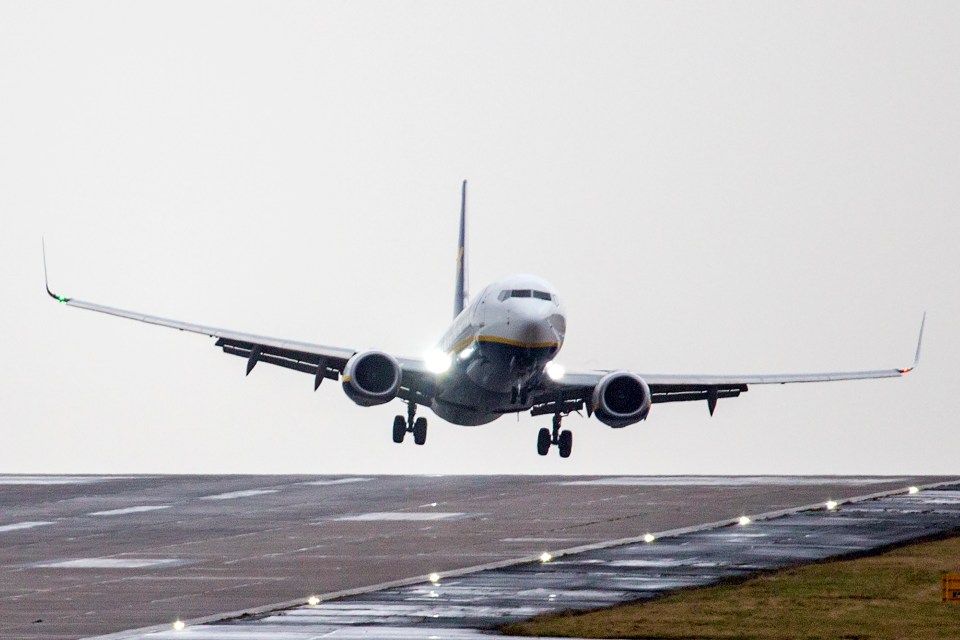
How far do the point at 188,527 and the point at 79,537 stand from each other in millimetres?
Result: 3596

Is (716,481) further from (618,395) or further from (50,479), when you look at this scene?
(50,479)

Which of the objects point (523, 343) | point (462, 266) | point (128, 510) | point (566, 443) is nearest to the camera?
point (523, 343)

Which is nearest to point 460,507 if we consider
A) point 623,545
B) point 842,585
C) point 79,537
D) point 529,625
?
point 79,537

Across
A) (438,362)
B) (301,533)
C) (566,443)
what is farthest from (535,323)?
(566,443)

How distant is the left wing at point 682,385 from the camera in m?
57.6

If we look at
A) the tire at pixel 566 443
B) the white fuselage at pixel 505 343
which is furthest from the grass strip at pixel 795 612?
the tire at pixel 566 443

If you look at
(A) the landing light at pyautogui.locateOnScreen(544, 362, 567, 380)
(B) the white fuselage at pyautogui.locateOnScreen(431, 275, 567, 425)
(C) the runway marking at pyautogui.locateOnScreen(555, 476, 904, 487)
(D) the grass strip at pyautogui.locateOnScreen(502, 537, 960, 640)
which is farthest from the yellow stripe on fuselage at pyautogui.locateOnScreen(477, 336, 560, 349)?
(D) the grass strip at pyautogui.locateOnScreen(502, 537, 960, 640)

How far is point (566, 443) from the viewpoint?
61656mm

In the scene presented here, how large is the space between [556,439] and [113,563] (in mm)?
26776

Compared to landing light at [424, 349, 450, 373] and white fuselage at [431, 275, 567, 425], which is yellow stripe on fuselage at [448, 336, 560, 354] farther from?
landing light at [424, 349, 450, 373]

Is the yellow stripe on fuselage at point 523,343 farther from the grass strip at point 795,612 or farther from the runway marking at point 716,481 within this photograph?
the grass strip at point 795,612

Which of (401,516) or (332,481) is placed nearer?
(401,516)

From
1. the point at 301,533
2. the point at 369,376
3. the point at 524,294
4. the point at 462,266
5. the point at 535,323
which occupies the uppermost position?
the point at 462,266

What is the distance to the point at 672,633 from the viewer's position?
2391cm
